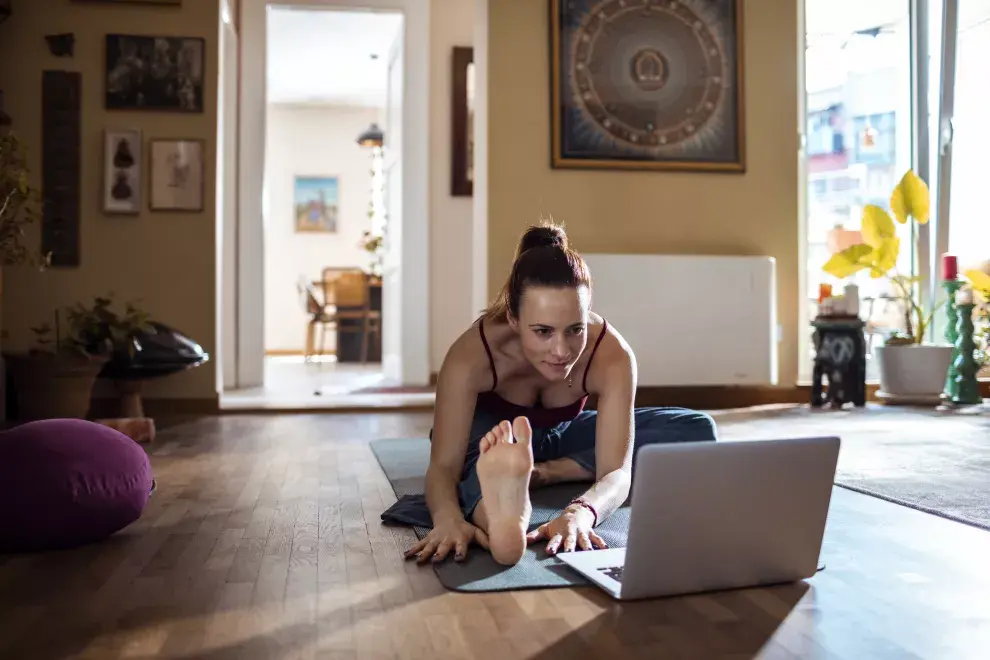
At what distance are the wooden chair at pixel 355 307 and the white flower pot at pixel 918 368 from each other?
16.7 ft

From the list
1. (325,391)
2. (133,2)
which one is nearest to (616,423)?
(133,2)

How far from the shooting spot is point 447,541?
1.74 m

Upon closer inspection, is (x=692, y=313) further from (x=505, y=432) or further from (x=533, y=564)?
(x=505, y=432)

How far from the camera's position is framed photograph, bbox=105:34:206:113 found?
4547 mm

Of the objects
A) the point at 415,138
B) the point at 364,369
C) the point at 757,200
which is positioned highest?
the point at 415,138

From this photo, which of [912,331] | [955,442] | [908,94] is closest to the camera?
[955,442]

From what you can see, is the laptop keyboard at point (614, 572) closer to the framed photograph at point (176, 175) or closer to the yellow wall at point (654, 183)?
the yellow wall at point (654, 183)

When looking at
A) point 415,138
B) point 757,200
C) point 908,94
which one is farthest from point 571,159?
point 908,94

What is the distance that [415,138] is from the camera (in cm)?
605

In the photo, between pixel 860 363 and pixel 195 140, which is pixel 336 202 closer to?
pixel 195 140

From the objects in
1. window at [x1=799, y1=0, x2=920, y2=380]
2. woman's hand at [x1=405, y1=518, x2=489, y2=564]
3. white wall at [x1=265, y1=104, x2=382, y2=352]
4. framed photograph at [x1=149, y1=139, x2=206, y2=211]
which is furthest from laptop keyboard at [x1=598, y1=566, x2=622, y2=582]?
white wall at [x1=265, y1=104, x2=382, y2=352]

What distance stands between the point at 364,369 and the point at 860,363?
4371mm

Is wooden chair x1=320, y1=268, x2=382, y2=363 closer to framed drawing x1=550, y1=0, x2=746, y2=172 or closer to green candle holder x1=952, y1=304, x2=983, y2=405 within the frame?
framed drawing x1=550, y1=0, x2=746, y2=172

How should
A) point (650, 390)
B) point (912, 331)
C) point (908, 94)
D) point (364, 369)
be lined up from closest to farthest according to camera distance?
point (650, 390)
point (912, 331)
point (908, 94)
point (364, 369)
